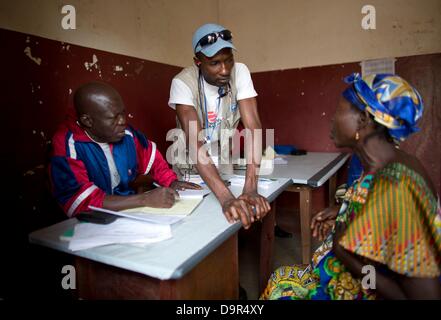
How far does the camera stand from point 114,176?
1698 millimetres

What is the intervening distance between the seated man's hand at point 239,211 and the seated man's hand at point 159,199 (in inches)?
10.3

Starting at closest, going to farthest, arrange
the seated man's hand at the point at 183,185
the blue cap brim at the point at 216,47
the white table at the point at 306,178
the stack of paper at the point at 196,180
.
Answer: the blue cap brim at the point at 216,47, the seated man's hand at the point at 183,185, the stack of paper at the point at 196,180, the white table at the point at 306,178

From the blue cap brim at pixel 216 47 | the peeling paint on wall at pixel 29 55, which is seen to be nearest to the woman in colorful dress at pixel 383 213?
the blue cap brim at pixel 216 47

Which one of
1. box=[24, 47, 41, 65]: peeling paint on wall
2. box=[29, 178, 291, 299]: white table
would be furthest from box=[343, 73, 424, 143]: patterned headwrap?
box=[24, 47, 41, 65]: peeling paint on wall

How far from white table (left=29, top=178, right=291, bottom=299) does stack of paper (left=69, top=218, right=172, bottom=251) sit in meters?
0.03

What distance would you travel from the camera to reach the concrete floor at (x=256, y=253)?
2.37m

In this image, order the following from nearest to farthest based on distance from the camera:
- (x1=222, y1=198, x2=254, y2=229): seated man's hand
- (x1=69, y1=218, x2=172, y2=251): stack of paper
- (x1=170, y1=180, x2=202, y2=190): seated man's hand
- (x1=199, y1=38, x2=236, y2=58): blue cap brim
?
(x1=69, y1=218, x2=172, y2=251): stack of paper → (x1=222, y1=198, x2=254, y2=229): seated man's hand → (x1=199, y1=38, x2=236, y2=58): blue cap brim → (x1=170, y1=180, x2=202, y2=190): seated man's hand

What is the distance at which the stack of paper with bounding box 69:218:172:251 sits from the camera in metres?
1.00

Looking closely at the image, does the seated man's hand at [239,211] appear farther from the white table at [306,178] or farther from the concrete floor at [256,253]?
the concrete floor at [256,253]

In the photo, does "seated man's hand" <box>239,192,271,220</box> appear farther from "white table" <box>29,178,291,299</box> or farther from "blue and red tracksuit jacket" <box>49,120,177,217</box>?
"blue and red tracksuit jacket" <box>49,120,177,217</box>

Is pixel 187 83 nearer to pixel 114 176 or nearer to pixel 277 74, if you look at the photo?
pixel 114 176

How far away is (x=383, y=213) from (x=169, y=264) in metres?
0.67
